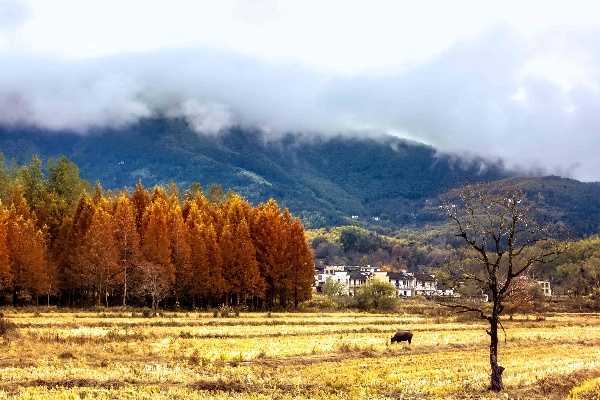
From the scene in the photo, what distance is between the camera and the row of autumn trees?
83750 millimetres

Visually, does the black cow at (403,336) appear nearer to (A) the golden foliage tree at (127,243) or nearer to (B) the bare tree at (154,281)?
(B) the bare tree at (154,281)

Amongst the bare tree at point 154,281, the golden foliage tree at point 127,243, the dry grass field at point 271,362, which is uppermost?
the golden foliage tree at point 127,243

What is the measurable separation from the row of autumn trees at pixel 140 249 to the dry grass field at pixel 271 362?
25.3 meters

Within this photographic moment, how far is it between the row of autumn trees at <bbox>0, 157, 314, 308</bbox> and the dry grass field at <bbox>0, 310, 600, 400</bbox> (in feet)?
83.0

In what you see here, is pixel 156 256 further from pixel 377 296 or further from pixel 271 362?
pixel 271 362

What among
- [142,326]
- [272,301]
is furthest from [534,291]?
[142,326]

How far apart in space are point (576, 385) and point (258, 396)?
46.7 feet

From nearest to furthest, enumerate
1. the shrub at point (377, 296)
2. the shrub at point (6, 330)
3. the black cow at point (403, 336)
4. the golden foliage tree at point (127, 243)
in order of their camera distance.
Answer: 1. the shrub at point (6, 330)
2. the black cow at point (403, 336)
3. the golden foliage tree at point (127, 243)
4. the shrub at point (377, 296)

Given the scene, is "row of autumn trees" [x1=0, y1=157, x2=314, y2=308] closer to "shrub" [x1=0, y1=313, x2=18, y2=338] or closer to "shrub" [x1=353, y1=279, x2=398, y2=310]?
"shrub" [x1=353, y1=279, x2=398, y2=310]

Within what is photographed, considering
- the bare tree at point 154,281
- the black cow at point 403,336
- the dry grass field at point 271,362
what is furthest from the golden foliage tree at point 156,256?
the black cow at point 403,336

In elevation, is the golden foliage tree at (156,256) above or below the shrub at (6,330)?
above

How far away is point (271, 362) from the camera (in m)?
37.0

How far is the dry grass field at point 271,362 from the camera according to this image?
Result: 27.3 m

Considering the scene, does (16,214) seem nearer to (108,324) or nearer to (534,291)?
(108,324)
